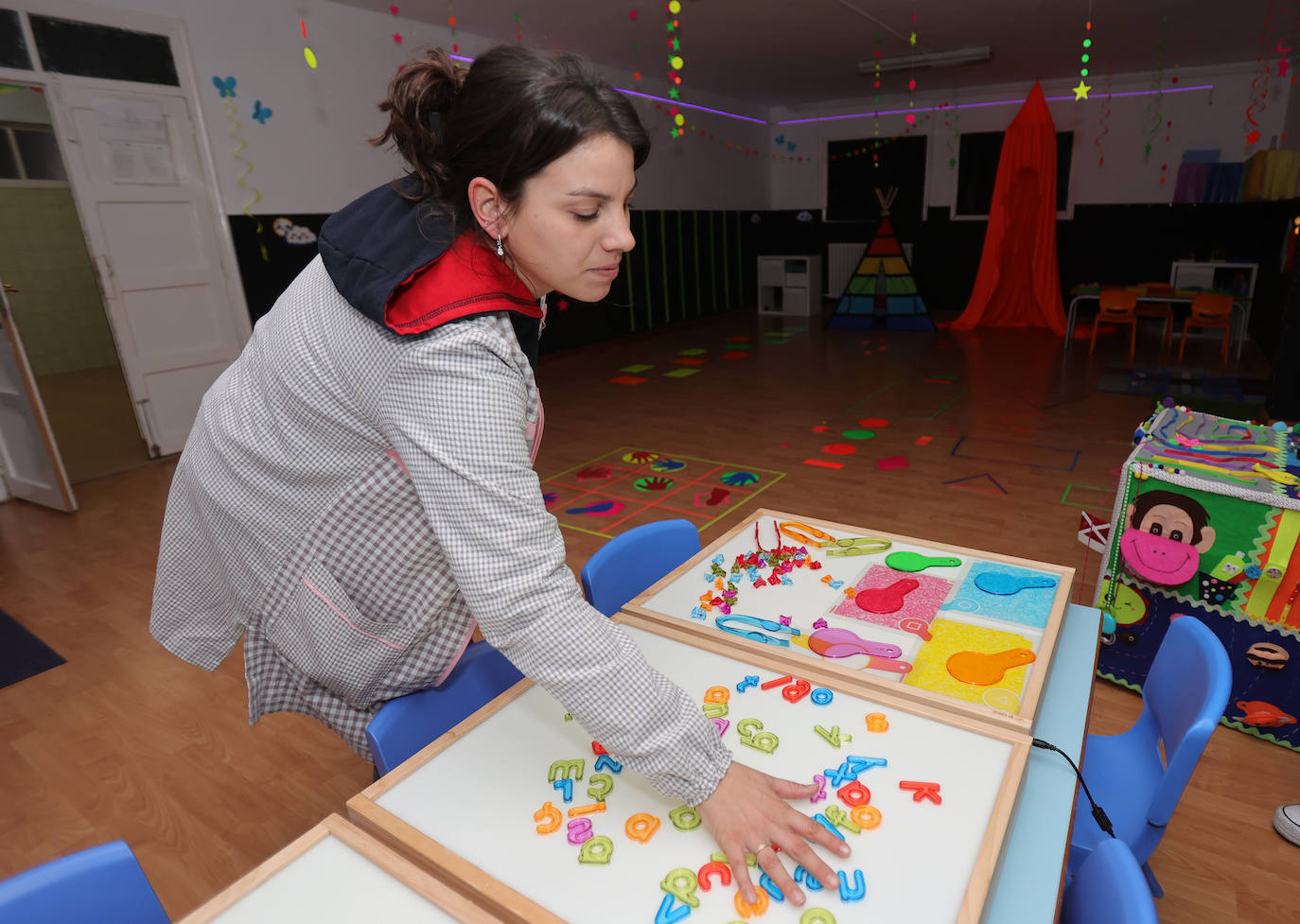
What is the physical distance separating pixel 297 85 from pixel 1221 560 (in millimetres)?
5369

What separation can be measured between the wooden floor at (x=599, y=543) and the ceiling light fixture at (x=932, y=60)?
2.59 meters

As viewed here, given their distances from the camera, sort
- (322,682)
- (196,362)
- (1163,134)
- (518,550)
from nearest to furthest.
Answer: (518,550) < (322,682) < (196,362) < (1163,134)

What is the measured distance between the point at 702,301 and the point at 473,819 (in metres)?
8.53

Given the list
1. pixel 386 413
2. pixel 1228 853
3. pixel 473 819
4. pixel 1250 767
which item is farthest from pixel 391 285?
pixel 1250 767

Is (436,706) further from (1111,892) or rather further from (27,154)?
(27,154)

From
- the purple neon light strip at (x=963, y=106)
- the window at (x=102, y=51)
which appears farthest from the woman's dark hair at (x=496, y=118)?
the purple neon light strip at (x=963, y=106)

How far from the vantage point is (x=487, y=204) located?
31.9 inches

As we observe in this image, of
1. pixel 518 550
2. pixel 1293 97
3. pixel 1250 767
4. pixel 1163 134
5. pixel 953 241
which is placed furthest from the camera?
pixel 953 241

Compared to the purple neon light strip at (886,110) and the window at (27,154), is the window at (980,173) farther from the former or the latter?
the window at (27,154)

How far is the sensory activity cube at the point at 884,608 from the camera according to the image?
1.12 m

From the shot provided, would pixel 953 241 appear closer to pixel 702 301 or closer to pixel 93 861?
pixel 702 301

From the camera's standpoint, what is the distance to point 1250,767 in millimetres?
1783

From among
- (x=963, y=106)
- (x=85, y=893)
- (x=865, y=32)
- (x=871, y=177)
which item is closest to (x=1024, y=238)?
(x=963, y=106)

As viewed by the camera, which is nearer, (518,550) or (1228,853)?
(518,550)
